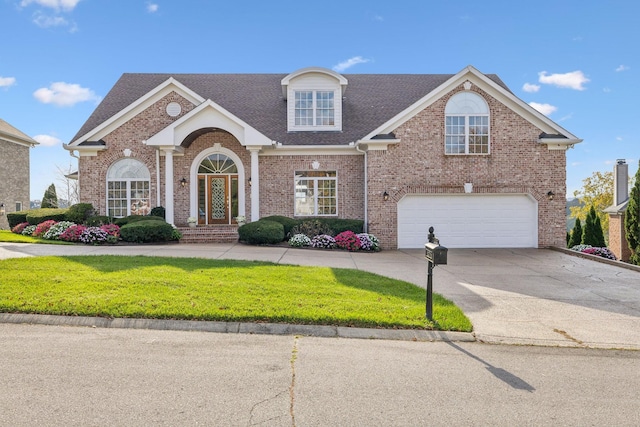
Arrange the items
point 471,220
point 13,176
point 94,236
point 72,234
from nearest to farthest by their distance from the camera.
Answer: point 94,236
point 72,234
point 471,220
point 13,176

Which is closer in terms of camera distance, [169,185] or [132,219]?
[132,219]

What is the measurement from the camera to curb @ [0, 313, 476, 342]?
18.5 ft

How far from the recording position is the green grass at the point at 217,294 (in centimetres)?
605

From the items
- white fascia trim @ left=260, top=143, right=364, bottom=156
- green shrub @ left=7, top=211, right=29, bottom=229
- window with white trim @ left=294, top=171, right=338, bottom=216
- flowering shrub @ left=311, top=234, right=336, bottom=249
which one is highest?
white fascia trim @ left=260, top=143, right=364, bottom=156

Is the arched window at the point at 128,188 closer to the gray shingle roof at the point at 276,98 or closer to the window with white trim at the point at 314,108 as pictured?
the gray shingle roof at the point at 276,98

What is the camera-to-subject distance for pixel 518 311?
7.02 metres

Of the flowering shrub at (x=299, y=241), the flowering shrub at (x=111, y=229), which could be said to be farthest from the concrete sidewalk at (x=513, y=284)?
the flowering shrub at (x=111, y=229)

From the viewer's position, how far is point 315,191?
693 inches

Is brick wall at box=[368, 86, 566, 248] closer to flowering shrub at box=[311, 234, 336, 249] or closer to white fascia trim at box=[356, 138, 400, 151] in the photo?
white fascia trim at box=[356, 138, 400, 151]

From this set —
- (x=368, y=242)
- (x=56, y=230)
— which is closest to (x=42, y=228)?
(x=56, y=230)

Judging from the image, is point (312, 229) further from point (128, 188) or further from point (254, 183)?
point (128, 188)

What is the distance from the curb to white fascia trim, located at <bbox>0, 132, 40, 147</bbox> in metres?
24.5

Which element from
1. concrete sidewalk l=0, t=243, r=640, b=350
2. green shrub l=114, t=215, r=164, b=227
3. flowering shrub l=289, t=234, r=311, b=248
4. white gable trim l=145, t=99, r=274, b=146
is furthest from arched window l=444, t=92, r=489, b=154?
green shrub l=114, t=215, r=164, b=227

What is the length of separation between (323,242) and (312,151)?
4.42 m
